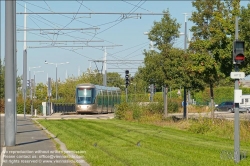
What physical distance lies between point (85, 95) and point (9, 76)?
40.8m

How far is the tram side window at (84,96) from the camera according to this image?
5952 centimetres

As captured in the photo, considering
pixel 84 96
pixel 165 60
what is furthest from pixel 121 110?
pixel 84 96

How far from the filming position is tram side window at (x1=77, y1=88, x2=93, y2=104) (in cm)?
5952

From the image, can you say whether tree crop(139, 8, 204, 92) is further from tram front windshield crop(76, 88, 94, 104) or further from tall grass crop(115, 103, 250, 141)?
tram front windshield crop(76, 88, 94, 104)

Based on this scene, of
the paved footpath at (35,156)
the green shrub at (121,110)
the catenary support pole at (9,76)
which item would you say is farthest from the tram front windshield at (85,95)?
the catenary support pole at (9,76)

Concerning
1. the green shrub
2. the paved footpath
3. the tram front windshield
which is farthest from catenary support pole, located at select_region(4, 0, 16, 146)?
the tram front windshield

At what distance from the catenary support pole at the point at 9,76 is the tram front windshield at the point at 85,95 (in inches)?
1587

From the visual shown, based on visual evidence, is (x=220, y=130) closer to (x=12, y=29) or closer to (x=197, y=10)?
(x=197, y=10)

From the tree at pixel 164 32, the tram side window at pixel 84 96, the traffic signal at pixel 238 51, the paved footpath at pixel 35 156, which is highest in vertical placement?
the tree at pixel 164 32

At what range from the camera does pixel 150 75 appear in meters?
39.8

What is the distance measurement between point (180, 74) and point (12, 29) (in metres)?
19.4

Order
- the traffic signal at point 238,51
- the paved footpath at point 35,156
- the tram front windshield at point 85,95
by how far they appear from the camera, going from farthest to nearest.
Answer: the tram front windshield at point 85,95 → the traffic signal at point 238,51 → the paved footpath at point 35,156

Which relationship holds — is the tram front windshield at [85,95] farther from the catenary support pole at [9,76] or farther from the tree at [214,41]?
the catenary support pole at [9,76]

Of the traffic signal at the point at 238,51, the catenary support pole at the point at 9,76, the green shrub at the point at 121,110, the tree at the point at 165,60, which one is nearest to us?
the traffic signal at the point at 238,51
